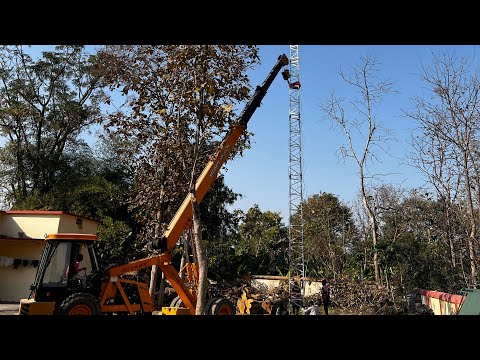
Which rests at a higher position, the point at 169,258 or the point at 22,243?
the point at 22,243

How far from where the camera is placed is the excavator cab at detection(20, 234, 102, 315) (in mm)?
6688

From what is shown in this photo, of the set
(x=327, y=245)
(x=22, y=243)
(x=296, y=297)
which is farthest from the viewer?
(x=327, y=245)

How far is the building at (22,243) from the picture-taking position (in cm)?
1345

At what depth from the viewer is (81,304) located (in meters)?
6.38

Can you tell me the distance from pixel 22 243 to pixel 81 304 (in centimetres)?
898

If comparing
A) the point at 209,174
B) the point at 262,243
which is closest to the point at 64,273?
the point at 209,174

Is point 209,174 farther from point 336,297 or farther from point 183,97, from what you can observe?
point 336,297
